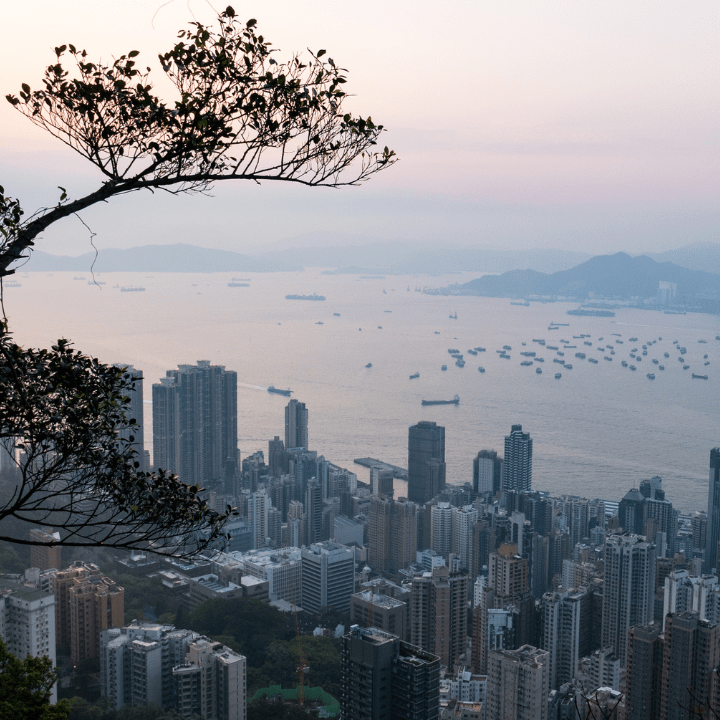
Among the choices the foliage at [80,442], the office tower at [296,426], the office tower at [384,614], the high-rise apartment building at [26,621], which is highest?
the foliage at [80,442]

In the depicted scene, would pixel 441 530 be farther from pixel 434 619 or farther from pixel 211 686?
pixel 211 686

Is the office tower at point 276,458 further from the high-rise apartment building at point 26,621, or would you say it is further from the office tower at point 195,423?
the high-rise apartment building at point 26,621

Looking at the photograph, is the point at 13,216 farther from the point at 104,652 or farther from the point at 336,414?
the point at 336,414

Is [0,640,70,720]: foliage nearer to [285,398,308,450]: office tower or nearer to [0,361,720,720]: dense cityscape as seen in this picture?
[0,361,720,720]: dense cityscape

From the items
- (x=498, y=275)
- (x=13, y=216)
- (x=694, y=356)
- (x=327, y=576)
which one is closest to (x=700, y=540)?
(x=327, y=576)

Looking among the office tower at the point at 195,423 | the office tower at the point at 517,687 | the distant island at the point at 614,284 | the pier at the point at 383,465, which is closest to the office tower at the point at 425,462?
the pier at the point at 383,465
